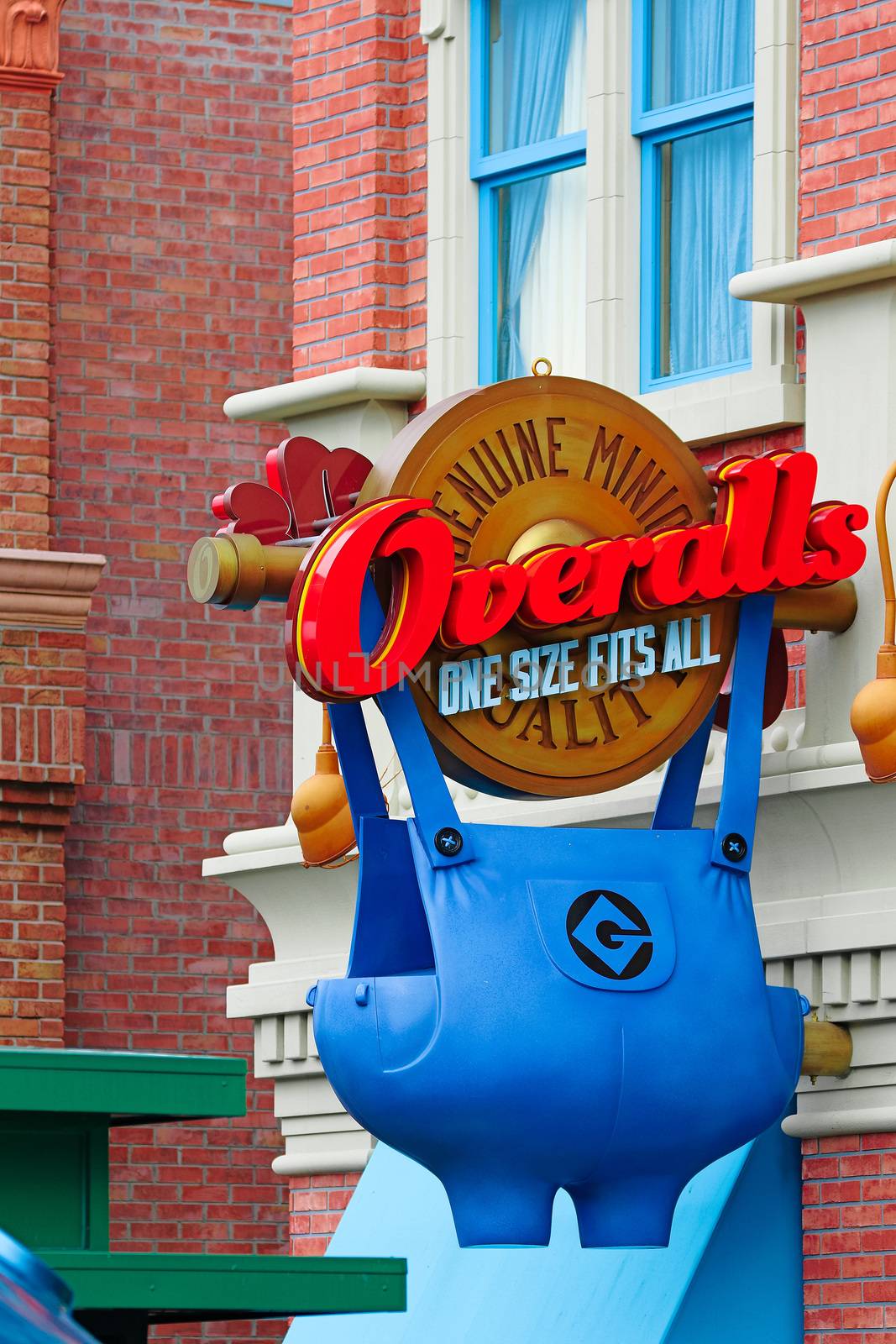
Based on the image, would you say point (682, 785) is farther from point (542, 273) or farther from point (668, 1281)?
point (542, 273)

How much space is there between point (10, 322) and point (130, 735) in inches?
78.1

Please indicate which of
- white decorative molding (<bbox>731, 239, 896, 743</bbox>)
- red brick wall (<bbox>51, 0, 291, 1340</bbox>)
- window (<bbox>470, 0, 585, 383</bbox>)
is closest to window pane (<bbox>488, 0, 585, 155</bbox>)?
window (<bbox>470, 0, 585, 383</bbox>)

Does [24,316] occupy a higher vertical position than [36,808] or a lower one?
higher

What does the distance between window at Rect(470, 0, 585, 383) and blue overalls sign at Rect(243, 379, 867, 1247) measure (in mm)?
1652

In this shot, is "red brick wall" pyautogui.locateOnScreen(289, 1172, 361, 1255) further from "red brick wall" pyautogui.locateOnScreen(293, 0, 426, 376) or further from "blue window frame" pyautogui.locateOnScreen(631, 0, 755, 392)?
"blue window frame" pyautogui.locateOnScreen(631, 0, 755, 392)

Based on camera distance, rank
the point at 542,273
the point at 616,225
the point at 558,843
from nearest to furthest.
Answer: the point at 558,843, the point at 616,225, the point at 542,273

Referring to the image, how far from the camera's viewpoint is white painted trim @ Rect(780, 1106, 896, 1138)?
8.22m

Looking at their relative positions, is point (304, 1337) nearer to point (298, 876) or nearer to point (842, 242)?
point (298, 876)

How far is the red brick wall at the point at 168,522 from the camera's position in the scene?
13445mm

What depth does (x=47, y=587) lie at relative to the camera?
12711 mm

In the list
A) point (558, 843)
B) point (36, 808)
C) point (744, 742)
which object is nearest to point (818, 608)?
point (744, 742)

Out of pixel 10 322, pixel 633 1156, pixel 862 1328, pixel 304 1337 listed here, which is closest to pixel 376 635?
pixel 633 1156

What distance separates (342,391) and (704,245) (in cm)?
156

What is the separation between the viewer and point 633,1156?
25.7ft
